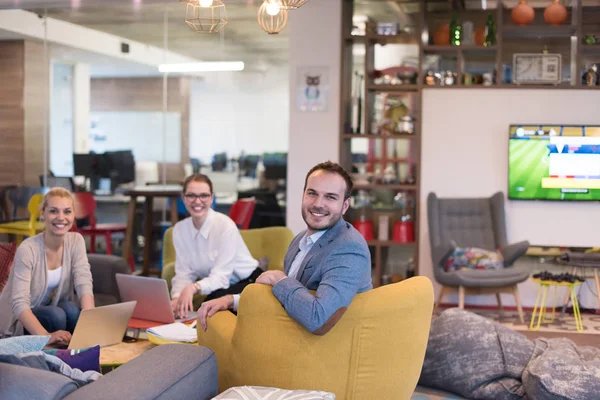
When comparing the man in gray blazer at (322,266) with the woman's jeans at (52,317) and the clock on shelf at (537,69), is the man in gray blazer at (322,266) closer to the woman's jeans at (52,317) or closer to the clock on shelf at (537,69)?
the woman's jeans at (52,317)

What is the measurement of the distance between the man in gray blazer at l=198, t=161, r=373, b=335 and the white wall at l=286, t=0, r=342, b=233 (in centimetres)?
441

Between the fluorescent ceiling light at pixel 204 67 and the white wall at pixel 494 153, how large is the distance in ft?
7.02

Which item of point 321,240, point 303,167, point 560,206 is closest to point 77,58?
point 303,167

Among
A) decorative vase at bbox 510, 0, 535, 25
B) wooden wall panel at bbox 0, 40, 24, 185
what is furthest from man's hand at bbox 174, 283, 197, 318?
wooden wall panel at bbox 0, 40, 24, 185

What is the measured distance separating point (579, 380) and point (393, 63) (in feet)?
14.8

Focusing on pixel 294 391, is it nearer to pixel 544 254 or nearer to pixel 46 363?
pixel 46 363

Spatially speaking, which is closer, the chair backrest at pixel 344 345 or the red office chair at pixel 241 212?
the chair backrest at pixel 344 345

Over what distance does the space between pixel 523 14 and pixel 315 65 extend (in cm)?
191

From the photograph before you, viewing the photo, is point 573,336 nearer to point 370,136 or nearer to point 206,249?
point 370,136

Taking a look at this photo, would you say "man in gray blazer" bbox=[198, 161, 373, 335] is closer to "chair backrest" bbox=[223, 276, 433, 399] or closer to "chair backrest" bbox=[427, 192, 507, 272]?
"chair backrest" bbox=[223, 276, 433, 399]

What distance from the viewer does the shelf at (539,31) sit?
7621 mm

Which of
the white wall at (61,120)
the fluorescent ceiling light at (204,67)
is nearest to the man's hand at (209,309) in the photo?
the fluorescent ceiling light at (204,67)

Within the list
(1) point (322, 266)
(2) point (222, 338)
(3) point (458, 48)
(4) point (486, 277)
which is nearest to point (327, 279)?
(1) point (322, 266)

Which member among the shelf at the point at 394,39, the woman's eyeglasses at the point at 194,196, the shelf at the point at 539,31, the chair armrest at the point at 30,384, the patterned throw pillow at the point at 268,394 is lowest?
the patterned throw pillow at the point at 268,394
